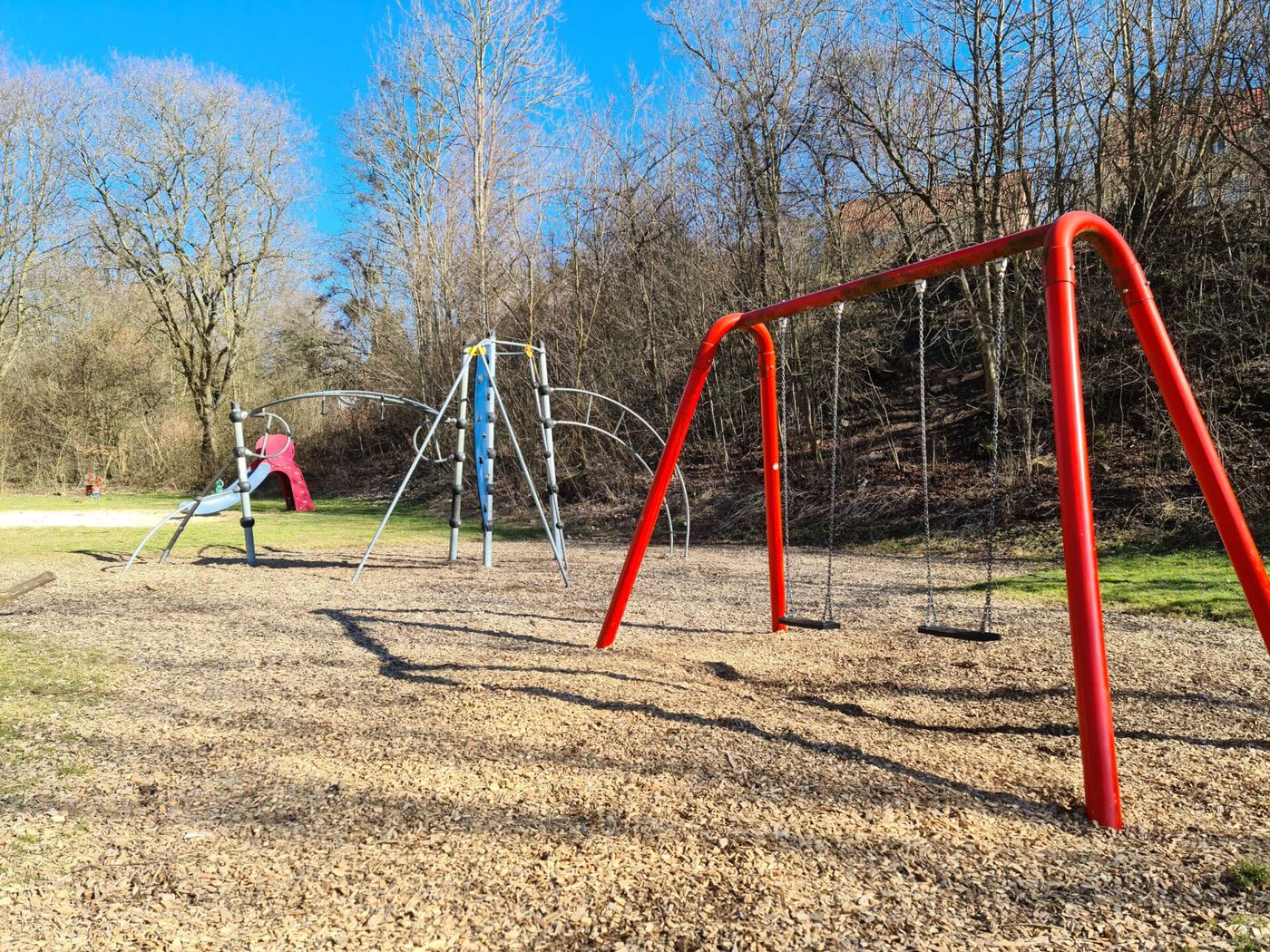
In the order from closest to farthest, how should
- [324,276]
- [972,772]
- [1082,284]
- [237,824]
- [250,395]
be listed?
[237,824] < [972,772] < [1082,284] < [250,395] < [324,276]

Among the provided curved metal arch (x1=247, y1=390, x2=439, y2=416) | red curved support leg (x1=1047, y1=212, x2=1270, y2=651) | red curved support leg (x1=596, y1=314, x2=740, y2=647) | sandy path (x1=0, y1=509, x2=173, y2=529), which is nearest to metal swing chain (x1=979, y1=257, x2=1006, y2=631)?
red curved support leg (x1=1047, y1=212, x2=1270, y2=651)

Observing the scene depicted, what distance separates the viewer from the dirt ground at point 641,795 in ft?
6.34

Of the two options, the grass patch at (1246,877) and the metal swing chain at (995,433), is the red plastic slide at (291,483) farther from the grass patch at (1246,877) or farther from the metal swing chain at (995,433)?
the grass patch at (1246,877)

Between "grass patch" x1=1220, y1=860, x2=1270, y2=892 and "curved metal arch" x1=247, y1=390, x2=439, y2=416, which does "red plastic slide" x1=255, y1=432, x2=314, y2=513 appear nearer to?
"curved metal arch" x1=247, y1=390, x2=439, y2=416

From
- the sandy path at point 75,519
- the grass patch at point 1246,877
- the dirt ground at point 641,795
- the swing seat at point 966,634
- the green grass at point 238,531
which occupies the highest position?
the sandy path at point 75,519

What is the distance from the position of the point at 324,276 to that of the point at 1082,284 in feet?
75.5

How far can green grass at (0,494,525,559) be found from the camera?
9320 millimetres

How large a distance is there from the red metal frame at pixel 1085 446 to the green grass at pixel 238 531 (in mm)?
7000

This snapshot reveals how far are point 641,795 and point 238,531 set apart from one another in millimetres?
10274

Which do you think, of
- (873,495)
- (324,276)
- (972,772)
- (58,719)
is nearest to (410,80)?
(324,276)

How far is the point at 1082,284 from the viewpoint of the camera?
35.7 feet

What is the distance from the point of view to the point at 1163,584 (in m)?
6.34

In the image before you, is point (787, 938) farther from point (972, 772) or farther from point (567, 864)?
point (972, 772)

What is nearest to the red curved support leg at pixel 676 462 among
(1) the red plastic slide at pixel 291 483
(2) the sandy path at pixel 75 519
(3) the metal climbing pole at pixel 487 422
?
(3) the metal climbing pole at pixel 487 422
